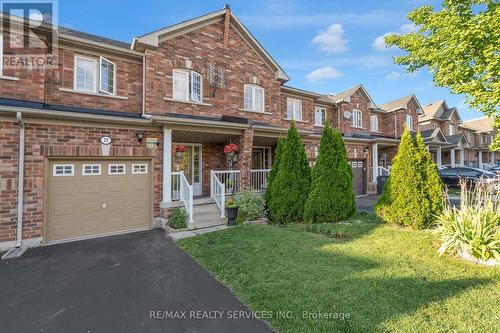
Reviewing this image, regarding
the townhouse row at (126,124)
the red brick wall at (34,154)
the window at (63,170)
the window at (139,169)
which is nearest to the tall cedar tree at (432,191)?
the townhouse row at (126,124)

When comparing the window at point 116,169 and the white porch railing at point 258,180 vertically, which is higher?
the window at point 116,169

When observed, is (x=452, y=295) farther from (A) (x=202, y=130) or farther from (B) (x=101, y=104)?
(B) (x=101, y=104)

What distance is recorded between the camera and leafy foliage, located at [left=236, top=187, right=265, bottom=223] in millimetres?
8277

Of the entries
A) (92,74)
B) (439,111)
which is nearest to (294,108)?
(92,74)

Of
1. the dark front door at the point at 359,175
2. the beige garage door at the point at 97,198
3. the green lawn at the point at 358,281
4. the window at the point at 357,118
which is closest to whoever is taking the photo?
the green lawn at the point at 358,281

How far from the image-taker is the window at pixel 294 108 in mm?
14125

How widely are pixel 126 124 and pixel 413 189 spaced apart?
9.13 meters

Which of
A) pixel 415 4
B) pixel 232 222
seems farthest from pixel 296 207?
pixel 415 4

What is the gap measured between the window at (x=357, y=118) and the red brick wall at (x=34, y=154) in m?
15.4

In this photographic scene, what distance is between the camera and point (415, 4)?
35.7ft

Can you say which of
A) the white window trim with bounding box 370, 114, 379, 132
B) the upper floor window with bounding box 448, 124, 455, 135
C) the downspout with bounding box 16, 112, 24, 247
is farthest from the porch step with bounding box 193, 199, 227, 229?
the upper floor window with bounding box 448, 124, 455, 135

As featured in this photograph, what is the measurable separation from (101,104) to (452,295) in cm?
1032

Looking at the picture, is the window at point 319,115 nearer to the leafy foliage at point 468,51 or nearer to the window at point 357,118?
the window at point 357,118

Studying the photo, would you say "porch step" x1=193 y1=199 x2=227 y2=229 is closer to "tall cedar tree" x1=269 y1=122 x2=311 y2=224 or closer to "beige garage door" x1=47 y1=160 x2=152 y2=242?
"beige garage door" x1=47 y1=160 x2=152 y2=242
